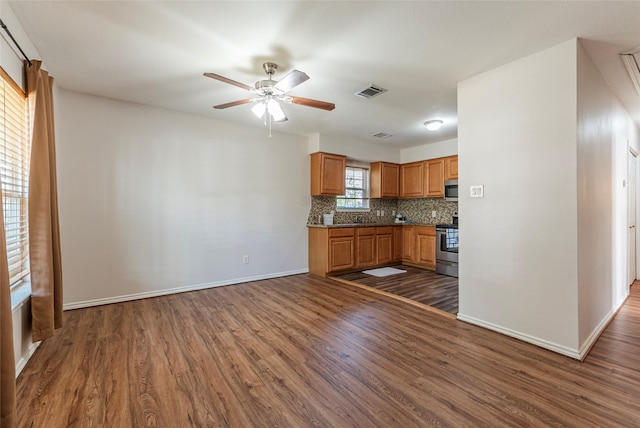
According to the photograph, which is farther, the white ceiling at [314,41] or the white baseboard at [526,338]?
the white baseboard at [526,338]

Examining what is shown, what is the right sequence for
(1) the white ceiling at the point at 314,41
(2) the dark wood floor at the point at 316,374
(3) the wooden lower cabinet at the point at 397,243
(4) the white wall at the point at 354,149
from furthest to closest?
(3) the wooden lower cabinet at the point at 397,243 → (4) the white wall at the point at 354,149 → (1) the white ceiling at the point at 314,41 → (2) the dark wood floor at the point at 316,374

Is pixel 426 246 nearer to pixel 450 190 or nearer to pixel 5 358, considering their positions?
pixel 450 190

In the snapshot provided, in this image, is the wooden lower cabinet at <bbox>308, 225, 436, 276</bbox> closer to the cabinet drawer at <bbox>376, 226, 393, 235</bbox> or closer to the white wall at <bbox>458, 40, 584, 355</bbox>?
the cabinet drawer at <bbox>376, 226, 393, 235</bbox>

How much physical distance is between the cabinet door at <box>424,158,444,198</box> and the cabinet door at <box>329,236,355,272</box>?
6.26 feet

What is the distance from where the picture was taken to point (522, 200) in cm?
247

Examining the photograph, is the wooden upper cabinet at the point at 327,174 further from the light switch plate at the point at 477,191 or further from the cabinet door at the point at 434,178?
the light switch plate at the point at 477,191

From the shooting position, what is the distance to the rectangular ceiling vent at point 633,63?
93.2 inches

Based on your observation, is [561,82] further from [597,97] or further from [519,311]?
[519,311]

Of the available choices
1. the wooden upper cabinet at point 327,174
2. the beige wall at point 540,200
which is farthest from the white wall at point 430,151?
the beige wall at point 540,200

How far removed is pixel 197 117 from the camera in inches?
161

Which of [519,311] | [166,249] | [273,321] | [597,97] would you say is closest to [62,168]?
[166,249]

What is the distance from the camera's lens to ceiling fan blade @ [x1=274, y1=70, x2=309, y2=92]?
2.14 metres

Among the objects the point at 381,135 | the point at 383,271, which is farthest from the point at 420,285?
the point at 381,135

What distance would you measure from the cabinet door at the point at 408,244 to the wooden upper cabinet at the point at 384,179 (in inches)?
32.5
